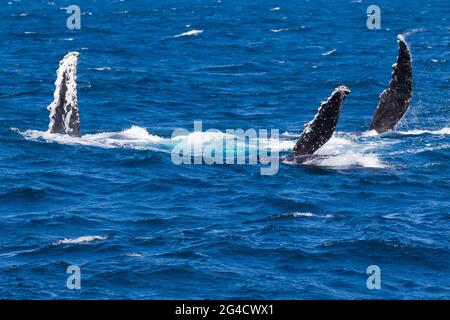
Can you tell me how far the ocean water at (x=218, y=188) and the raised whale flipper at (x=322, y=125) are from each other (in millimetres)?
824

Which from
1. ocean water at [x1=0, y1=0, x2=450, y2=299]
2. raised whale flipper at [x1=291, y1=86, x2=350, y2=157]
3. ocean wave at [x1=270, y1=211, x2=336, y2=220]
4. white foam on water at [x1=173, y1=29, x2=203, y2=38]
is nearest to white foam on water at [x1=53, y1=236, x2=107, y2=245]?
ocean water at [x1=0, y1=0, x2=450, y2=299]

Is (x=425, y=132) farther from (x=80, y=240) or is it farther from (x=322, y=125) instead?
(x=80, y=240)

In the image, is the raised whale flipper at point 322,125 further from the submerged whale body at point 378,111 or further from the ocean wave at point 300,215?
the ocean wave at point 300,215

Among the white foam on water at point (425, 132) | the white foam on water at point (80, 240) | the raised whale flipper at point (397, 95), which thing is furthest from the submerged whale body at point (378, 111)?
the white foam on water at point (80, 240)

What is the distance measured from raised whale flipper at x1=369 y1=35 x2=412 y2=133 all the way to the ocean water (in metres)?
0.87

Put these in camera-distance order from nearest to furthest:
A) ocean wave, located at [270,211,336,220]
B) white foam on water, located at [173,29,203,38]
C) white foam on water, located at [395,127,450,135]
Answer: ocean wave, located at [270,211,336,220] → white foam on water, located at [395,127,450,135] → white foam on water, located at [173,29,203,38]

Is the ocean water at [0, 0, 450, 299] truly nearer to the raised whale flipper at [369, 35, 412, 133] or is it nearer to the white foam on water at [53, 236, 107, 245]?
the white foam on water at [53, 236, 107, 245]

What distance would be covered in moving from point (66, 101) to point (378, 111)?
557 inches

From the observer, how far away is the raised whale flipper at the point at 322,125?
42.1 m

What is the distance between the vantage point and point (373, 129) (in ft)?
167

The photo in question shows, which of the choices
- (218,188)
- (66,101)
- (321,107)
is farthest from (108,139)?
(321,107)

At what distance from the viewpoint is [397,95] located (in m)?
47.9

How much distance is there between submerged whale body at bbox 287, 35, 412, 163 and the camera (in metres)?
42.5
